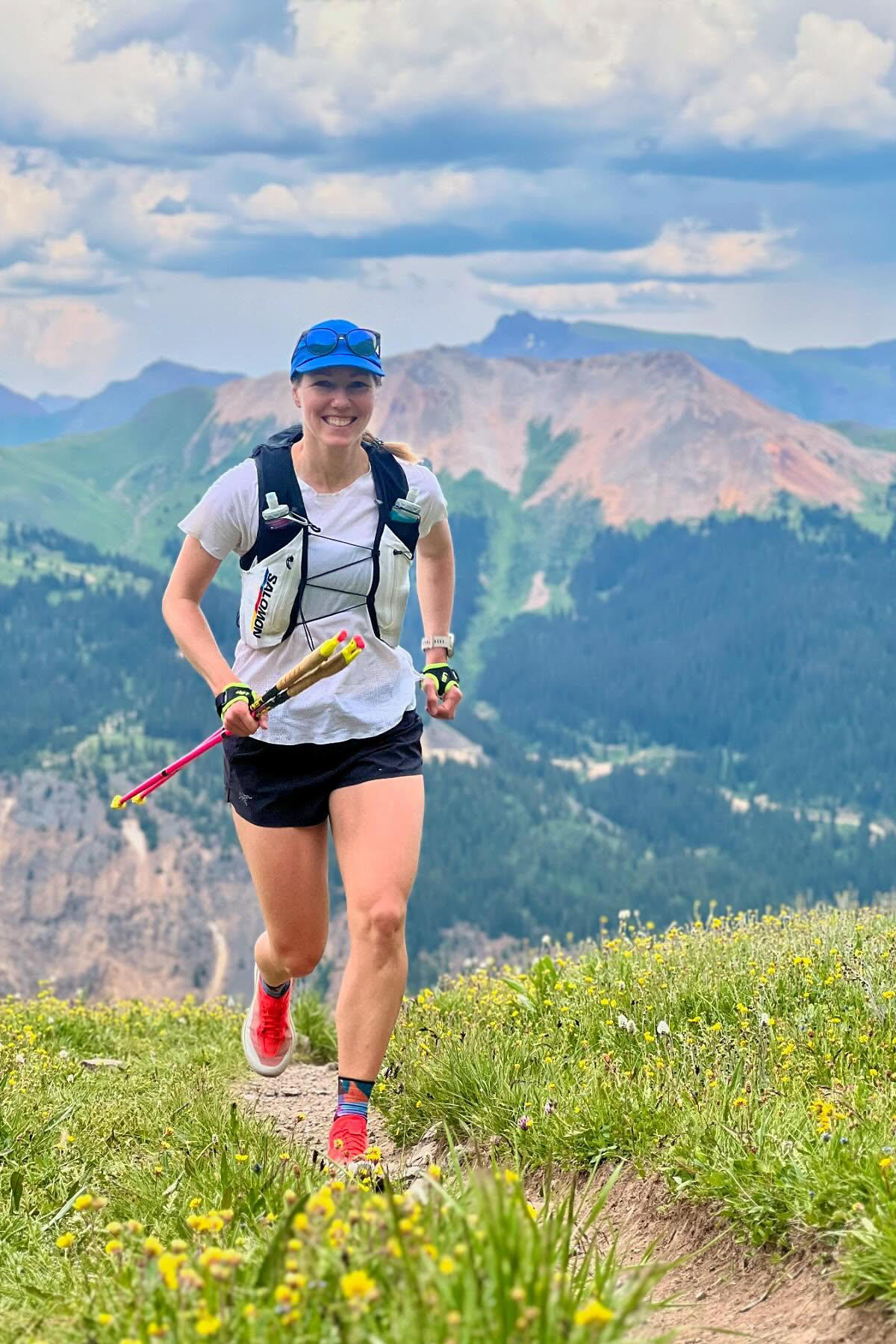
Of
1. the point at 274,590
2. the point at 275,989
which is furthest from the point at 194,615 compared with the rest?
the point at 275,989

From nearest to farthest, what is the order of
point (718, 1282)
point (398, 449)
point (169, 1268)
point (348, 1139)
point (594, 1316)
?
1. point (594, 1316)
2. point (169, 1268)
3. point (718, 1282)
4. point (348, 1139)
5. point (398, 449)

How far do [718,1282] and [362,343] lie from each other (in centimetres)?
409

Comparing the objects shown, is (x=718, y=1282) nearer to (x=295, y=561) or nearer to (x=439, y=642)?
(x=295, y=561)

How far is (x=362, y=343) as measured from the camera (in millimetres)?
6141

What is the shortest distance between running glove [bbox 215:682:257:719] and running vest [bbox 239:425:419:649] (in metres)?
0.36

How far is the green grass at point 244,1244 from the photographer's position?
288cm

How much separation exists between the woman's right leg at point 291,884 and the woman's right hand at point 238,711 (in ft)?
1.60

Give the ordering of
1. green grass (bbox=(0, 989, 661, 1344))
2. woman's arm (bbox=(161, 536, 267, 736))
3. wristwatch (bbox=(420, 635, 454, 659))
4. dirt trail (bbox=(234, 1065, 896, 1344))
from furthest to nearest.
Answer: wristwatch (bbox=(420, 635, 454, 659)), woman's arm (bbox=(161, 536, 267, 736)), dirt trail (bbox=(234, 1065, 896, 1344)), green grass (bbox=(0, 989, 661, 1344))

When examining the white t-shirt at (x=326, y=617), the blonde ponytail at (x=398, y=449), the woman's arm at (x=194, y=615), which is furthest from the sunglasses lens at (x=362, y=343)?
the woman's arm at (x=194, y=615)

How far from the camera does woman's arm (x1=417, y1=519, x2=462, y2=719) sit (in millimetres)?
6723

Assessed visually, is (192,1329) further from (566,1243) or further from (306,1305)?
(566,1243)

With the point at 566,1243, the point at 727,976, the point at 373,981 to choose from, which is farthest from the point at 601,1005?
the point at 566,1243

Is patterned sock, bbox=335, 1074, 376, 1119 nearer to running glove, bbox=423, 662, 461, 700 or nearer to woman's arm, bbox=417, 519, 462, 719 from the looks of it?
woman's arm, bbox=417, 519, 462, 719

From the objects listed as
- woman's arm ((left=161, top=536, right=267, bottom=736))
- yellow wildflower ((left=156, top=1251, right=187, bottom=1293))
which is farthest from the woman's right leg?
yellow wildflower ((left=156, top=1251, right=187, bottom=1293))
